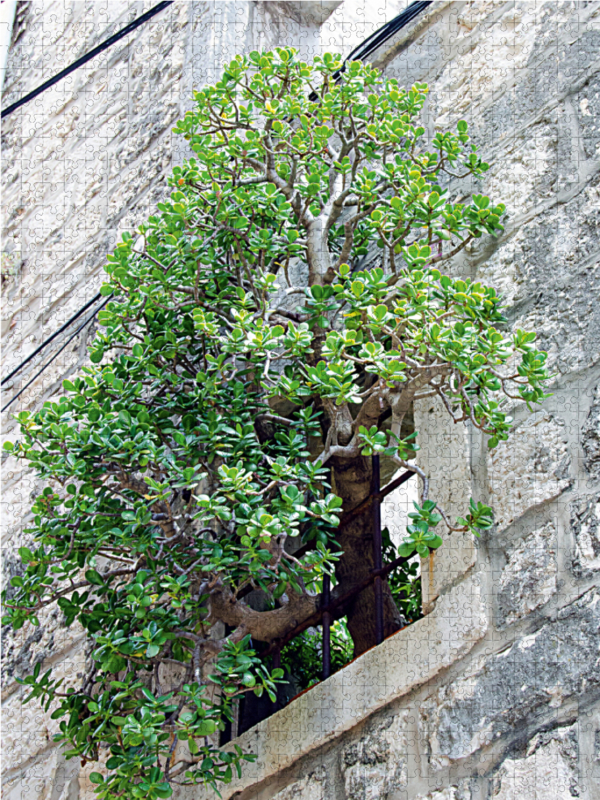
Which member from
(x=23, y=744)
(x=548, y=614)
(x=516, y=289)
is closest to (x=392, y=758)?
(x=548, y=614)

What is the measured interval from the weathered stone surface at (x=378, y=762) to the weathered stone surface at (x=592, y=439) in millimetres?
597

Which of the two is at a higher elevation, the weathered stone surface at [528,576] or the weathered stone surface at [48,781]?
the weathered stone surface at [528,576]

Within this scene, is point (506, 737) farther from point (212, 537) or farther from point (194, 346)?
point (194, 346)

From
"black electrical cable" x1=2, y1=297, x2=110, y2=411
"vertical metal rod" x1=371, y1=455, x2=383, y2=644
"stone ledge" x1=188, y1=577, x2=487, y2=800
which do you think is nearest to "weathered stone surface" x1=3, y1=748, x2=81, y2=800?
"stone ledge" x1=188, y1=577, x2=487, y2=800

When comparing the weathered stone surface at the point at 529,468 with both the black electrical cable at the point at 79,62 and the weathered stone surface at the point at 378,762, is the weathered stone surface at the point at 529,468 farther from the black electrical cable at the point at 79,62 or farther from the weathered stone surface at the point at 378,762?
the black electrical cable at the point at 79,62

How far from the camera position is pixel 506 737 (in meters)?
1.45

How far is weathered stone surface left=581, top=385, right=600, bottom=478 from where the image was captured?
1554 mm

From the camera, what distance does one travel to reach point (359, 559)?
2.05m

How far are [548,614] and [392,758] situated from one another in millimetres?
414

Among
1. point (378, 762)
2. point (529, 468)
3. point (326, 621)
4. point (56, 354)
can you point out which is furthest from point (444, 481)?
point (56, 354)

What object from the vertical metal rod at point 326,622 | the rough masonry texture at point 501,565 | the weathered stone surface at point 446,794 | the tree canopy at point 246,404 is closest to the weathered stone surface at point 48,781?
the rough masonry texture at point 501,565

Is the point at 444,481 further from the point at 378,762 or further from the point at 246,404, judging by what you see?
the point at 378,762

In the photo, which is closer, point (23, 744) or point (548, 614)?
point (548, 614)

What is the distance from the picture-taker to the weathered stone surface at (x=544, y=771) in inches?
53.1
